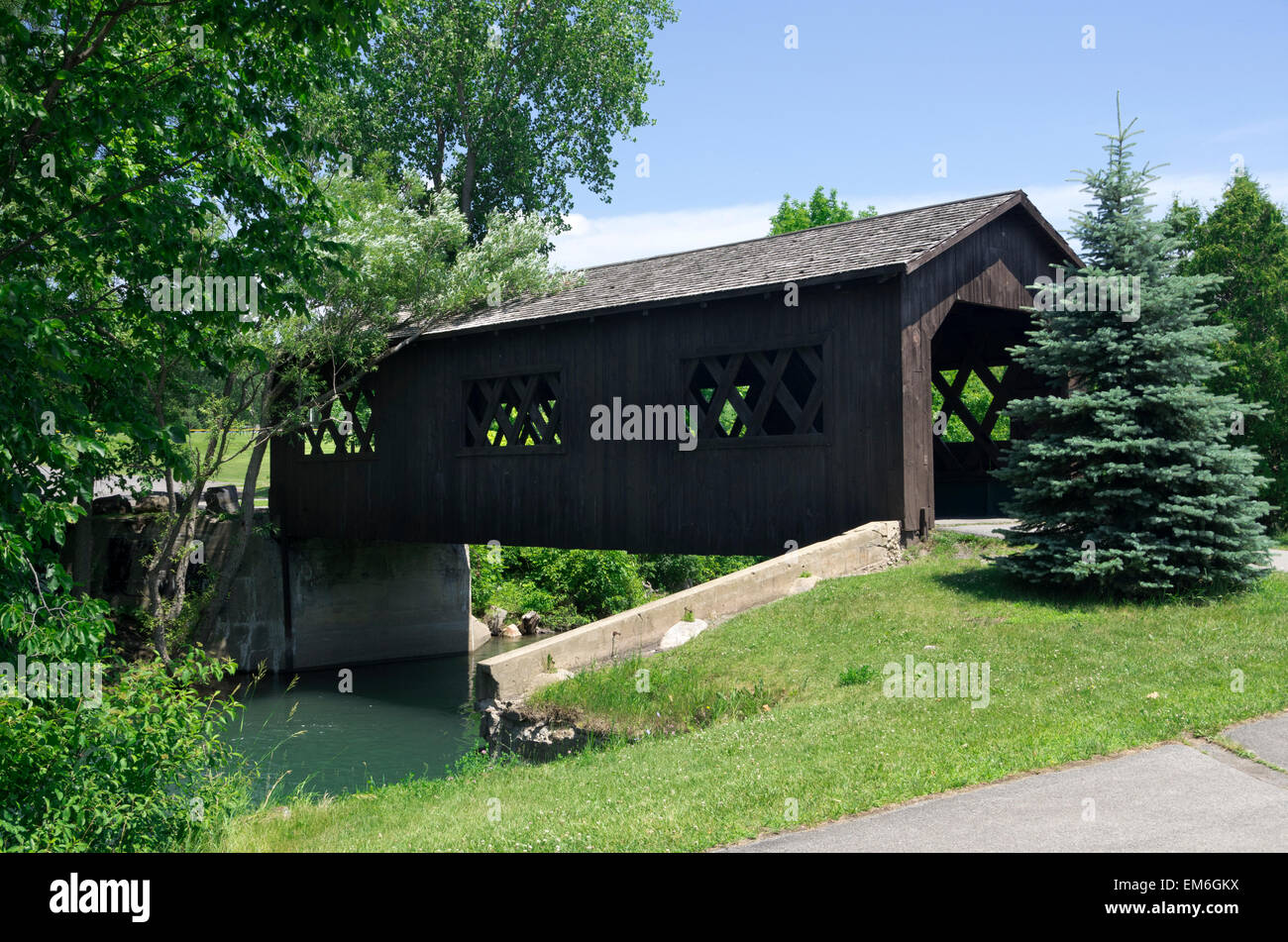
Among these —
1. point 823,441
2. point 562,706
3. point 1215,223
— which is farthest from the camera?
point 1215,223

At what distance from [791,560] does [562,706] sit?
3.90 meters

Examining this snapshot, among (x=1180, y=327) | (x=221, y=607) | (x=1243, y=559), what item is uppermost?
(x=1180, y=327)

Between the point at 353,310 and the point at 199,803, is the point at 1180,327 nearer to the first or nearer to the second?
the point at 199,803

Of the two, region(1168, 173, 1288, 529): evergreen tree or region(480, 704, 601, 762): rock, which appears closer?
region(480, 704, 601, 762): rock

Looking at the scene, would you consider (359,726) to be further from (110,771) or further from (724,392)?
(110,771)

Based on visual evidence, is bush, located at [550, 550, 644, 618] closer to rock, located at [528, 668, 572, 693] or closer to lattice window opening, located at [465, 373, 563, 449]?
lattice window opening, located at [465, 373, 563, 449]

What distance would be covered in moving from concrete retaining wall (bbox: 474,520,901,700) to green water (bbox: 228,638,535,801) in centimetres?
223

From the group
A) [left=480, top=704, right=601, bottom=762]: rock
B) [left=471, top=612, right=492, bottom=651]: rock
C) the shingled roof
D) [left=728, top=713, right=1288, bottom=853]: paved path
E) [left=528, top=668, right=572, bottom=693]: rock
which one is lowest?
[left=471, top=612, right=492, bottom=651]: rock

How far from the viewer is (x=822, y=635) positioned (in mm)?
10508

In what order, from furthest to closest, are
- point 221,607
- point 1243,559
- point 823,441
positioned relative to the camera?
point 221,607 → point 823,441 → point 1243,559

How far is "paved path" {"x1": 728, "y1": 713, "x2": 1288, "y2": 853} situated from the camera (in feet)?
16.3

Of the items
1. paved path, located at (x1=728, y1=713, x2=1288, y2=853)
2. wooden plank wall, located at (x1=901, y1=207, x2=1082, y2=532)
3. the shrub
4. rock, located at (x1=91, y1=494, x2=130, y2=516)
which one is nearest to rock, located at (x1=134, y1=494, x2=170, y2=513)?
rock, located at (x1=91, y1=494, x2=130, y2=516)
